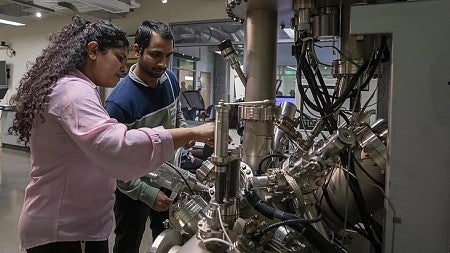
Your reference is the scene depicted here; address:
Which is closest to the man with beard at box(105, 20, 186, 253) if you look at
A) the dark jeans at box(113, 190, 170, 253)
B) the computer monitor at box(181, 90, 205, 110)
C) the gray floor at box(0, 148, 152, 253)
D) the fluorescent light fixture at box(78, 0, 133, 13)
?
the dark jeans at box(113, 190, 170, 253)

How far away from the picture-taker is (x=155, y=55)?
147 centimetres

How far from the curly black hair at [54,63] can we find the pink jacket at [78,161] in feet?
0.09

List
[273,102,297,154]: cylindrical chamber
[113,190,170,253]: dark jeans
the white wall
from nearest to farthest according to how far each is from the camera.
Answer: [273,102,297,154]: cylindrical chamber < [113,190,170,253]: dark jeans < the white wall

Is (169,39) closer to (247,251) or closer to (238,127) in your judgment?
(238,127)

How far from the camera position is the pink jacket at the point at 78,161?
2.80ft

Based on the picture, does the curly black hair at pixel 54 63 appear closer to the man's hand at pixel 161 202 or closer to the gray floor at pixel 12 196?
the man's hand at pixel 161 202

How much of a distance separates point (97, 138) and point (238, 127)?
21.3 inches

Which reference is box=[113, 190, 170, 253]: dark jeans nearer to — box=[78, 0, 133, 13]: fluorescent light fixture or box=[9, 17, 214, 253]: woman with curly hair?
box=[9, 17, 214, 253]: woman with curly hair

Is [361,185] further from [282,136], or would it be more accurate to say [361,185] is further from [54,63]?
[54,63]

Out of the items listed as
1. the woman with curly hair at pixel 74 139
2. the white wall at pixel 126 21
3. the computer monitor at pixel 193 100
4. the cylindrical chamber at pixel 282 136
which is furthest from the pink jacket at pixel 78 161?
the computer monitor at pixel 193 100

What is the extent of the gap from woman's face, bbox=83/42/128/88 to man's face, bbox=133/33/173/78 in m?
0.40

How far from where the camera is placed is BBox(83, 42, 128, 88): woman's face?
105cm

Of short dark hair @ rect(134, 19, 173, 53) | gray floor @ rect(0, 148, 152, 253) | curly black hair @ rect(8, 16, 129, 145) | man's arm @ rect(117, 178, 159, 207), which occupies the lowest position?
gray floor @ rect(0, 148, 152, 253)

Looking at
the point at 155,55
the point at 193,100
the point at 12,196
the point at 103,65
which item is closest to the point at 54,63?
the point at 103,65
